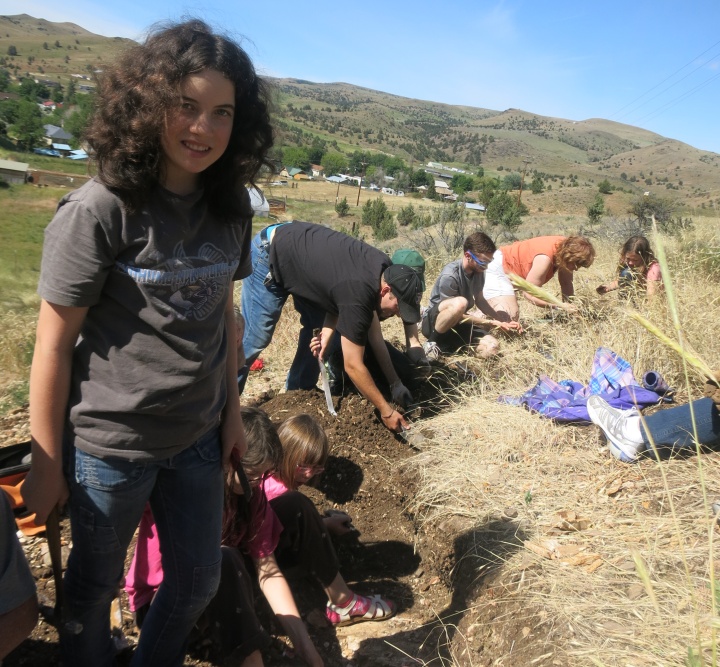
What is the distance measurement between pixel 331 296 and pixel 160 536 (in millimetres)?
1868

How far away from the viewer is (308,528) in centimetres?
222

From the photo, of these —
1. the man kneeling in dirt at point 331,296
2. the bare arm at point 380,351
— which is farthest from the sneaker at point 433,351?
the bare arm at point 380,351

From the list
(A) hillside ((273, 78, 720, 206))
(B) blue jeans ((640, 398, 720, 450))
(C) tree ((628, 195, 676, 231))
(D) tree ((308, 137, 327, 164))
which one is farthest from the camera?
(A) hillside ((273, 78, 720, 206))

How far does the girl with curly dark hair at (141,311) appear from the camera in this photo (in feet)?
3.95

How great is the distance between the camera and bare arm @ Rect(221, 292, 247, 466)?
160 cm

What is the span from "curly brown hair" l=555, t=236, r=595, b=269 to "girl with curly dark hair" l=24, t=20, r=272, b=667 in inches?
152

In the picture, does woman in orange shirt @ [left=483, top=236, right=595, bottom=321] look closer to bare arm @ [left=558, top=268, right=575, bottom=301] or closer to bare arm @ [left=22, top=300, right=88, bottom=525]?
bare arm @ [left=558, top=268, right=575, bottom=301]

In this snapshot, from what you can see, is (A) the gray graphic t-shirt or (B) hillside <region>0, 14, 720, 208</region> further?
(B) hillside <region>0, 14, 720, 208</region>

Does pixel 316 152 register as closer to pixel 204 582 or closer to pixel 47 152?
pixel 47 152

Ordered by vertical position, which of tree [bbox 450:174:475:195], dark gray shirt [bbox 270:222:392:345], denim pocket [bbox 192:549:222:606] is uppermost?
tree [bbox 450:174:475:195]

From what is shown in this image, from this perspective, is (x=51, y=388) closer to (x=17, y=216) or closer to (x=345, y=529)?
(x=345, y=529)

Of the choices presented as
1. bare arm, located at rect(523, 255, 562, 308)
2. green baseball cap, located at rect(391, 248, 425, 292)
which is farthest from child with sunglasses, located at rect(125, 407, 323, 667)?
bare arm, located at rect(523, 255, 562, 308)

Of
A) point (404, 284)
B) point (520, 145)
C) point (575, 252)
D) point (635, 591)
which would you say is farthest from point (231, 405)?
point (520, 145)

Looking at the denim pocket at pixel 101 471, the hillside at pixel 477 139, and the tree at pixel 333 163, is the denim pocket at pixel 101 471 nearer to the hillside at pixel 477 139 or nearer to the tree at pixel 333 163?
the hillside at pixel 477 139
